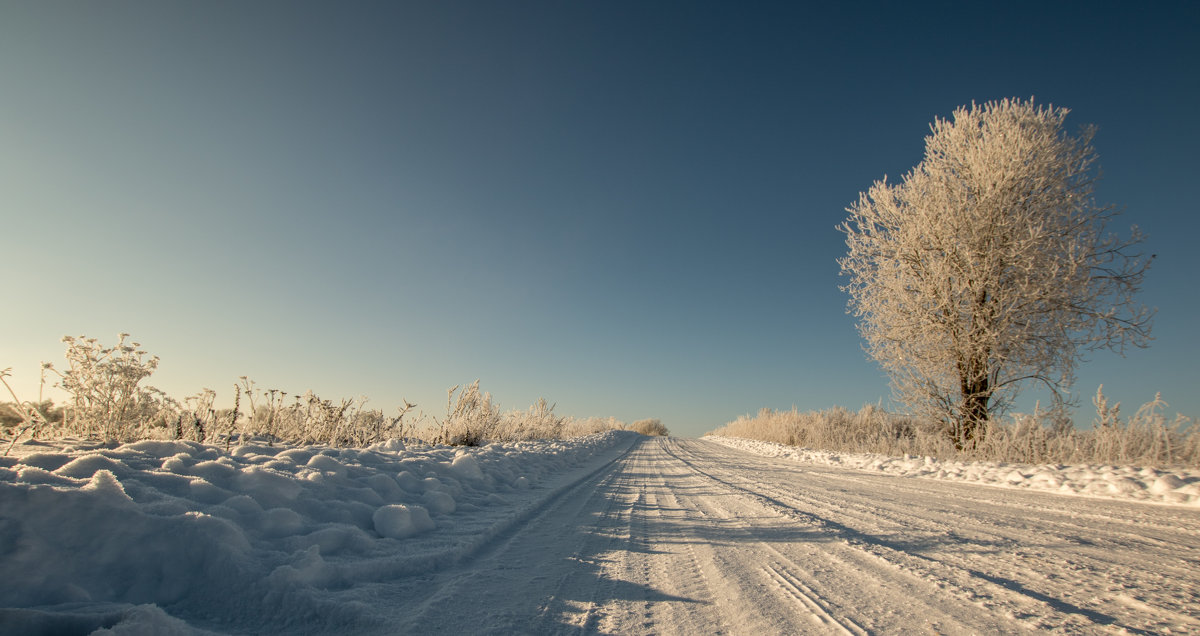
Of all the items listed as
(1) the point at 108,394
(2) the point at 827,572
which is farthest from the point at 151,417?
(2) the point at 827,572

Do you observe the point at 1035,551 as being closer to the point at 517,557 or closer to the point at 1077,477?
the point at 517,557

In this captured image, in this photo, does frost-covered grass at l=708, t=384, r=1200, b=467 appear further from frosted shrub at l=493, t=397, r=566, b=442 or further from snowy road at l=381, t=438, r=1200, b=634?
frosted shrub at l=493, t=397, r=566, b=442

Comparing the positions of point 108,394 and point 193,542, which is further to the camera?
point 108,394

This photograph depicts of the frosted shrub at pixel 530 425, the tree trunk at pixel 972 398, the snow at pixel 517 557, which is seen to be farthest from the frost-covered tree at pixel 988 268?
the frosted shrub at pixel 530 425

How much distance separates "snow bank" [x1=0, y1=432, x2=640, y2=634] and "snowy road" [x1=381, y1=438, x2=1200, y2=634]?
1.16 ft

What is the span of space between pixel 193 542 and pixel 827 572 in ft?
10.3

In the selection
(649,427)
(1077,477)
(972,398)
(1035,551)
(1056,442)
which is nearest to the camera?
(1035,551)

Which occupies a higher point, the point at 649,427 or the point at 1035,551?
the point at 1035,551

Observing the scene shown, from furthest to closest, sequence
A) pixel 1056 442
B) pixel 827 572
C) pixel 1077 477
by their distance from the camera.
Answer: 1. pixel 1056 442
2. pixel 1077 477
3. pixel 827 572

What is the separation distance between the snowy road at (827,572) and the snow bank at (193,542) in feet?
1.16

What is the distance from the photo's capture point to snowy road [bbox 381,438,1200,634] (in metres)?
1.80

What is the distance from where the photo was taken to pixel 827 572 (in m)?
2.36

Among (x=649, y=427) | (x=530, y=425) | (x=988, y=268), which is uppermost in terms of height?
(x=988, y=268)

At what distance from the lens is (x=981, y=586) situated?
2.10 meters
